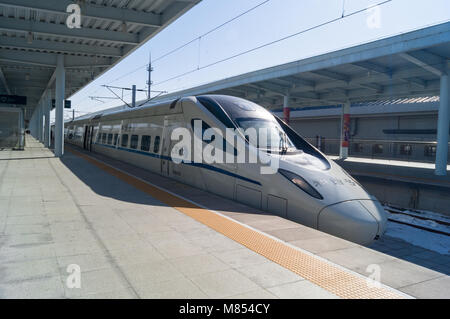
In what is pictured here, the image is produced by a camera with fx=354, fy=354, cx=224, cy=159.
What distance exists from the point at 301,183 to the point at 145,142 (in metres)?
7.22

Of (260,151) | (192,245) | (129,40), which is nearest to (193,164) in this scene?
(260,151)

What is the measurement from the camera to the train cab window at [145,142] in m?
12.0

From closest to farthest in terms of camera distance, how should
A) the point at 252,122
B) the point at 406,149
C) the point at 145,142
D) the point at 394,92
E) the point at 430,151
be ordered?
the point at 252,122, the point at 145,142, the point at 394,92, the point at 430,151, the point at 406,149

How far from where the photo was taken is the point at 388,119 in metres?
29.8

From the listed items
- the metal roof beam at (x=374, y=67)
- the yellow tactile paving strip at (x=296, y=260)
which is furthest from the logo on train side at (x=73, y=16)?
the metal roof beam at (x=374, y=67)

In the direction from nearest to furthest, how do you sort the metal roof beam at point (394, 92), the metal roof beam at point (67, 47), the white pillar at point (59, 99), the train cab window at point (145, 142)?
the train cab window at point (145, 142) → the metal roof beam at point (67, 47) → the white pillar at point (59, 99) → the metal roof beam at point (394, 92)

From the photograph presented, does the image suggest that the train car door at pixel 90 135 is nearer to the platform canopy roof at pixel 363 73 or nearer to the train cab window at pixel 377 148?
the platform canopy roof at pixel 363 73

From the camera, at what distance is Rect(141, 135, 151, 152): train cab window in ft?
39.2

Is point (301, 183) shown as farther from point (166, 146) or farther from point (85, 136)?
point (85, 136)

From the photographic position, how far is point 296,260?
408 cm

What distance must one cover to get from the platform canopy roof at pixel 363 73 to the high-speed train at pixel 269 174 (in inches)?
285

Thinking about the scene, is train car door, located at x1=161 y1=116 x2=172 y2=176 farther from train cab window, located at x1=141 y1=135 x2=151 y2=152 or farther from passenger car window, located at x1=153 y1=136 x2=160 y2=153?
train cab window, located at x1=141 y1=135 x2=151 y2=152

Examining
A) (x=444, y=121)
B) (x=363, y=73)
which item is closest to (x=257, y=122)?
(x=444, y=121)
